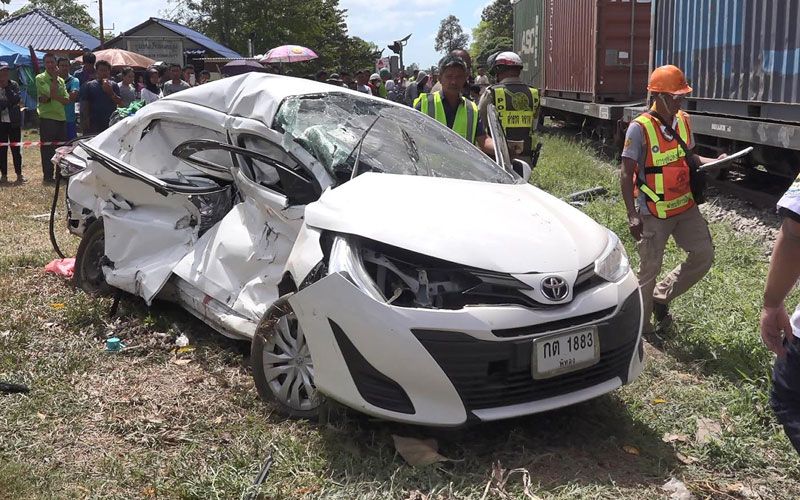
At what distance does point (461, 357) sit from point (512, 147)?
4257 millimetres

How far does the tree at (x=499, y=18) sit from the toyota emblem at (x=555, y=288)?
8371 cm

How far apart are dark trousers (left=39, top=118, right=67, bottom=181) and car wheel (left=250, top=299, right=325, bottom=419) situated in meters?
9.67

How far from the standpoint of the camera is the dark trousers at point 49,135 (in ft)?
39.1

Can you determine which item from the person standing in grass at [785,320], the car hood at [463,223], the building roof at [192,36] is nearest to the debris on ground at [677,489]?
the person standing in grass at [785,320]

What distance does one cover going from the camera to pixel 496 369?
3014 millimetres

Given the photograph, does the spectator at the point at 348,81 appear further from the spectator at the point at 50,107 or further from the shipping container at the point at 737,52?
the shipping container at the point at 737,52

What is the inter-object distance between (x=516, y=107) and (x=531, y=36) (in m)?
15.5

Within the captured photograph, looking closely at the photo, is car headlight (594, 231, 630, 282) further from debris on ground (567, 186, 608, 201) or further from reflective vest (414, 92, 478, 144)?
debris on ground (567, 186, 608, 201)

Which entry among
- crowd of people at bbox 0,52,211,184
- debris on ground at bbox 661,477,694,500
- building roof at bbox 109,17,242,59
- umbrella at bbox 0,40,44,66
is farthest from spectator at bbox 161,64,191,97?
building roof at bbox 109,17,242,59

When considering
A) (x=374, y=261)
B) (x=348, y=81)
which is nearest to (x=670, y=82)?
(x=374, y=261)

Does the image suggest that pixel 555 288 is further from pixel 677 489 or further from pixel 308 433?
pixel 308 433

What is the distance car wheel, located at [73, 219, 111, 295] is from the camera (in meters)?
5.42

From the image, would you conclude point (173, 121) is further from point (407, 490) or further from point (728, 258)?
point (728, 258)

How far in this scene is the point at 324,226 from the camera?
3365 mm
